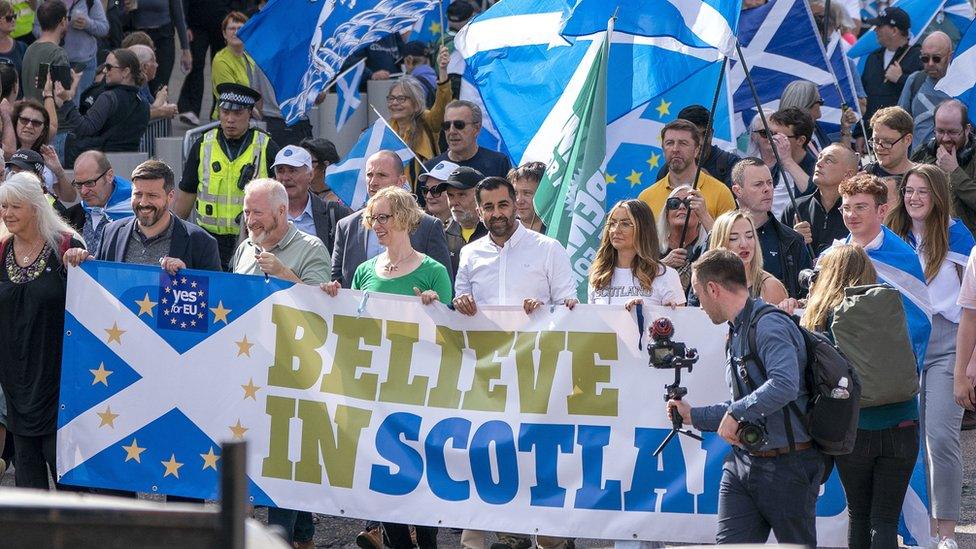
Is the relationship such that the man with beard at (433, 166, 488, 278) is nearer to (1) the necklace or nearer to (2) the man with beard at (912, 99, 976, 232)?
(1) the necklace

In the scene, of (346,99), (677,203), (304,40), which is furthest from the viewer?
(346,99)

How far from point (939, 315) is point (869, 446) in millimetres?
1323

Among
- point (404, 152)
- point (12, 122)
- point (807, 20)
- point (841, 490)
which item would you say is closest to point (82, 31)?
point (12, 122)

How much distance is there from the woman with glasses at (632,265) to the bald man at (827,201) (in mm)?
1566

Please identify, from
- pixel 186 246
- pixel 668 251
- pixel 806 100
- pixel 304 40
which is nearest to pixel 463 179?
pixel 668 251

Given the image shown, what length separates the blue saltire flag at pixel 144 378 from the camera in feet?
24.5

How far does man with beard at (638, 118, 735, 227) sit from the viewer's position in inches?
336

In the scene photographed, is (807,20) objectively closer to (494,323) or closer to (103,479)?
(494,323)

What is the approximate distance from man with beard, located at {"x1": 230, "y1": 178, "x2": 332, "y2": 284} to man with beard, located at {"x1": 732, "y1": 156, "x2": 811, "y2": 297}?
7.24 ft

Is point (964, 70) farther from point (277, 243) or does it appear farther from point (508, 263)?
point (277, 243)

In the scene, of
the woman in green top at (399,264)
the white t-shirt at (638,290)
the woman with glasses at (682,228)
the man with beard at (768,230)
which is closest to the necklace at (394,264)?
the woman in green top at (399,264)

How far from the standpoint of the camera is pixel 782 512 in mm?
5617

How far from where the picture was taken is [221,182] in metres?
9.91

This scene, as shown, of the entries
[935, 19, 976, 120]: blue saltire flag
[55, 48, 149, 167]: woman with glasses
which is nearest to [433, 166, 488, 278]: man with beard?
[55, 48, 149, 167]: woman with glasses
